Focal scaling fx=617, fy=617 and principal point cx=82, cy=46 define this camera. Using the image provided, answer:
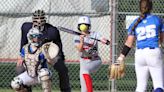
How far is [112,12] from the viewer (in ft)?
38.3

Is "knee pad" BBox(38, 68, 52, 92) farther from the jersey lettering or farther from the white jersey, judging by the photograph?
the white jersey

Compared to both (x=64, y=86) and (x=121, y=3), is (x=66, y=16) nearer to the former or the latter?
(x=121, y=3)

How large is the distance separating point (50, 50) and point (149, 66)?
147 centimetres

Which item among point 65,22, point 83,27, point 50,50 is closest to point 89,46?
point 83,27

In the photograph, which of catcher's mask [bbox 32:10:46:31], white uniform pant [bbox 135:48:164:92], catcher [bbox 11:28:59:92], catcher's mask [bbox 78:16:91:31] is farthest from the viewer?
catcher's mask [bbox 78:16:91:31]

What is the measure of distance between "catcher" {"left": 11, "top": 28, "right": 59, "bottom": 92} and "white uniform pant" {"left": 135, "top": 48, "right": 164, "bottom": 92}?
1255mm

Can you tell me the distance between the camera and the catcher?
8914 millimetres

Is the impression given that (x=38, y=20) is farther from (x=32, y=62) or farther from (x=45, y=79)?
(x=45, y=79)

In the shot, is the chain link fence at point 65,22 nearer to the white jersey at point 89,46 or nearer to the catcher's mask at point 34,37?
the white jersey at point 89,46

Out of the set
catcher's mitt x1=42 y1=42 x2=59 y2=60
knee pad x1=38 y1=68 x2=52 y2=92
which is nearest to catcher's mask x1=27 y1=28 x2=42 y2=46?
catcher's mitt x1=42 y1=42 x2=59 y2=60

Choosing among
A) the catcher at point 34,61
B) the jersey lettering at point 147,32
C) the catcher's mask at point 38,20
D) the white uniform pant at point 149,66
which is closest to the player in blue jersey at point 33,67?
the catcher at point 34,61

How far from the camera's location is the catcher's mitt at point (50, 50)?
8.95 meters

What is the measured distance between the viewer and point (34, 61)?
29.5ft

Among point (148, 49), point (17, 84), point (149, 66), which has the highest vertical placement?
point (148, 49)
